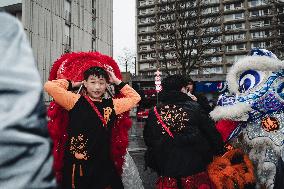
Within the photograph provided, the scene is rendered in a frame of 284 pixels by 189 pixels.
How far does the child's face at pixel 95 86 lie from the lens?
2.75 m

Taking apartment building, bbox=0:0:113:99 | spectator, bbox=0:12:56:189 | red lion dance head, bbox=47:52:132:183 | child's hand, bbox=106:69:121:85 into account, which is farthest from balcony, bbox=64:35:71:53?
spectator, bbox=0:12:56:189

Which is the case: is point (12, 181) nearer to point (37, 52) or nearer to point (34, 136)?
point (34, 136)

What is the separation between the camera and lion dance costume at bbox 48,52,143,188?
285 centimetres

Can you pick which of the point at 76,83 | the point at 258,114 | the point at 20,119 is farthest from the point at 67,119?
the point at 20,119

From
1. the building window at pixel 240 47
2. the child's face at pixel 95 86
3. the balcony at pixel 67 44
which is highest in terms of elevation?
the building window at pixel 240 47

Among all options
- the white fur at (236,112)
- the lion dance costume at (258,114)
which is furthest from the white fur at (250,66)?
the white fur at (236,112)

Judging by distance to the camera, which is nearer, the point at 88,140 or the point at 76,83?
the point at 88,140

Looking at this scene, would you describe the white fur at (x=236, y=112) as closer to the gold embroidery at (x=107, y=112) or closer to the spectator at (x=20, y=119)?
the gold embroidery at (x=107, y=112)

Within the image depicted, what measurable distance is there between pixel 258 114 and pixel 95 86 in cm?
178

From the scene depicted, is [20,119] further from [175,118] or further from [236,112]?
[236,112]

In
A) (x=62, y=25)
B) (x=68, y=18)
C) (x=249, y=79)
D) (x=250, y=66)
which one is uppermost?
(x=68, y=18)

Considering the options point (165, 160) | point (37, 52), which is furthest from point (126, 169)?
point (37, 52)

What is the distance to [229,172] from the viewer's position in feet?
10.2

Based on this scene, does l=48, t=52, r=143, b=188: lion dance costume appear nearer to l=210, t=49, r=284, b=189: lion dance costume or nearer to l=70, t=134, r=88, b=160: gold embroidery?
l=70, t=134, r=88, b=160: gold embroidery
